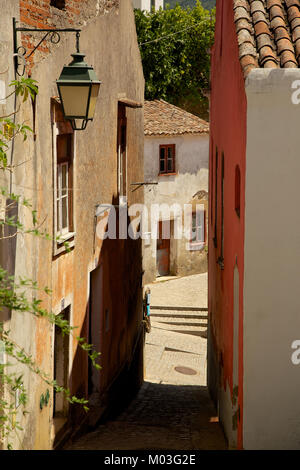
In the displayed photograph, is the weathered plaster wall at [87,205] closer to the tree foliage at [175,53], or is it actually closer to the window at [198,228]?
the window at [198,228]

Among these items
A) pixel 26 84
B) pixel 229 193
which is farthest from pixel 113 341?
pixel 26 84

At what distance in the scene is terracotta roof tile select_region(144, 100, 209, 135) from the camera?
26984 millimetres

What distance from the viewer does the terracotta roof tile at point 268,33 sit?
25.3 feet

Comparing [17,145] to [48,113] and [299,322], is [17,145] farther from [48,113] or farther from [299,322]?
[299,322]

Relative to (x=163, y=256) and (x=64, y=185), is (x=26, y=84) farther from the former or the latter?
(x=163, y=256)

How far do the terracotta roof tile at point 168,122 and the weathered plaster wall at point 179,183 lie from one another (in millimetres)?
372

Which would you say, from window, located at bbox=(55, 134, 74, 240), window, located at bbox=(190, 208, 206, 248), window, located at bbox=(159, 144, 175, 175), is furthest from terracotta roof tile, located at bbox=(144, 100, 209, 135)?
window, located at bbox=(55, 134, 74, 240)

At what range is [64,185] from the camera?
1021 centimetres

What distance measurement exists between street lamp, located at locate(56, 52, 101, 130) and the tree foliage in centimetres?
2943

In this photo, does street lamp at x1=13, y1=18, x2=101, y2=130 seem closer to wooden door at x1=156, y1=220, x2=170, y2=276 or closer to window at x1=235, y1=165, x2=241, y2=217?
window at x1=235, y1=165, x2=241, y2=217

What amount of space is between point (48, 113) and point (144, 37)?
29.3 metres

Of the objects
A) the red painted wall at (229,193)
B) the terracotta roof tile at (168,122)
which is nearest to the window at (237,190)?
the red painted wall at (229,193)

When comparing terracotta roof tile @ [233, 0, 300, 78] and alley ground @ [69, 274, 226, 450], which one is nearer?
terracotta roof tile @ [233, 0, 300, 78]

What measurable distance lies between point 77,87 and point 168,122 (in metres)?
20.3
